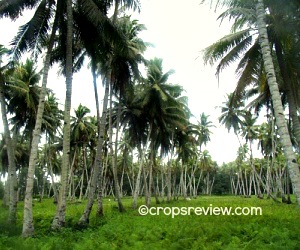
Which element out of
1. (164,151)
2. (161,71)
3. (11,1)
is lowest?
(164,151)

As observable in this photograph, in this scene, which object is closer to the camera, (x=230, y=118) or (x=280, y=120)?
(x=280, y=120)

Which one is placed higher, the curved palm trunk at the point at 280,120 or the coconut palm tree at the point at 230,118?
the coconut palm tree at the point at 230,118

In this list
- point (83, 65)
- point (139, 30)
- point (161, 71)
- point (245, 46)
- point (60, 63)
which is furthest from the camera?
point (161, 71)

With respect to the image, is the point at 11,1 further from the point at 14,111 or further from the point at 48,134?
the point at 48,134

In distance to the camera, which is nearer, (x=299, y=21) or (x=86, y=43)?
(x=299, y=21)

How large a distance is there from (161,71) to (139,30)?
5.18 meters

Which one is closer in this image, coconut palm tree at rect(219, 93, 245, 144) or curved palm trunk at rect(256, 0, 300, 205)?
curved palm trunk at rect(256, 0, 300, 205)

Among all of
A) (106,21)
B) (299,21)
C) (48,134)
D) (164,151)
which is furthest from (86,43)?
(164,151)

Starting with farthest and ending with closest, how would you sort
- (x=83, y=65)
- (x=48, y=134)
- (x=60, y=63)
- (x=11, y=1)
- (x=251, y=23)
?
(x=48, y=134) → (x=83, y=65) → (x=60, y=63) → (x=251, y=23) → (x=11, y=1)

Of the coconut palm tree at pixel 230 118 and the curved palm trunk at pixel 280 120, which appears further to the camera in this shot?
the coconut palm tree at pixel 230 118

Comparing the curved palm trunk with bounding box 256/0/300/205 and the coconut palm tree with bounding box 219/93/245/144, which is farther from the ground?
the coconut palm tree with bounding box 219/93/245/144

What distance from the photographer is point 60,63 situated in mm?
16734

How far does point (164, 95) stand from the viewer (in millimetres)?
25516

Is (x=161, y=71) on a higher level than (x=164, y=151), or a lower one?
higher
